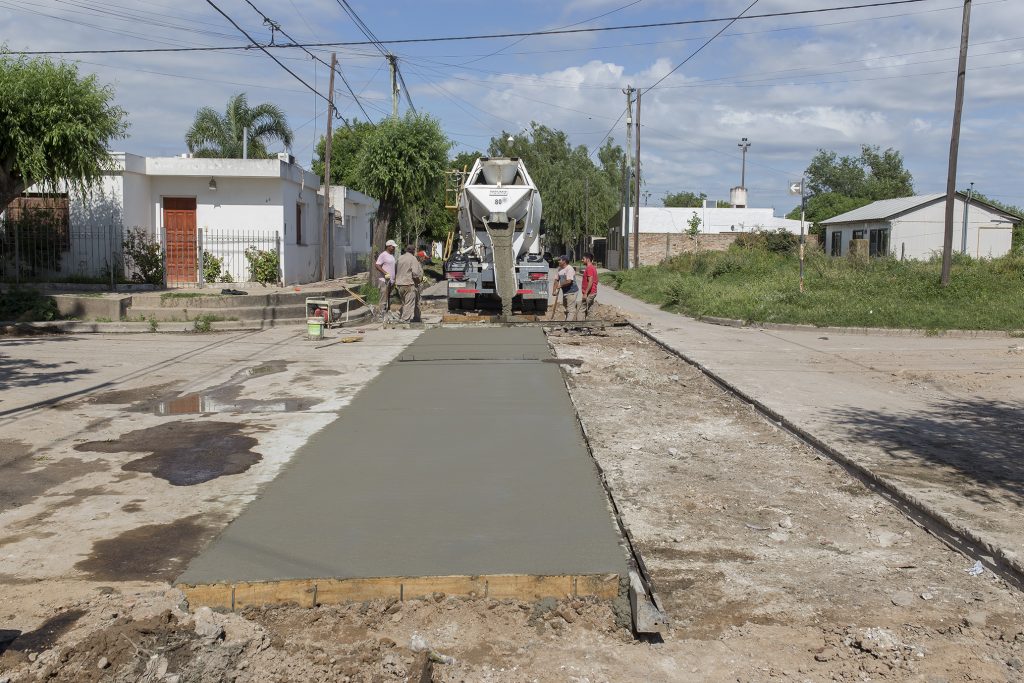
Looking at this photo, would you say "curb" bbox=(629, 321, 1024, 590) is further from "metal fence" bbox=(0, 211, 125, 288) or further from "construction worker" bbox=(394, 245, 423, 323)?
"metal fence" bbox=(0, 211, 125, 288)

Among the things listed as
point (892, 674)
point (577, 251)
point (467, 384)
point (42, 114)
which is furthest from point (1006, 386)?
point (577, 251)

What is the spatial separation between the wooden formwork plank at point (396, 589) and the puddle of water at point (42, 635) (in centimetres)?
54

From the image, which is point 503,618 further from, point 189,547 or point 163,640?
point 189,547

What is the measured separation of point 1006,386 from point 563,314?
12.1 meters

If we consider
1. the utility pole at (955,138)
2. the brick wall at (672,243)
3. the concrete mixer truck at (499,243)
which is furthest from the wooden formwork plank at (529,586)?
the brick wall at (672,243)

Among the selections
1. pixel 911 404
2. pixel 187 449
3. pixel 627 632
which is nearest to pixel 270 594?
pixel 627 632

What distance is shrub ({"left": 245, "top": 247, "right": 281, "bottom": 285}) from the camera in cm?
2462

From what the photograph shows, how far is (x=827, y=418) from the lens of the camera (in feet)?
32.4

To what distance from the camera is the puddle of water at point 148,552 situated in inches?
200

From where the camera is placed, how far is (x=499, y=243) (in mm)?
21078

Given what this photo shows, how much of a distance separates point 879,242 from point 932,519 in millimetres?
39958

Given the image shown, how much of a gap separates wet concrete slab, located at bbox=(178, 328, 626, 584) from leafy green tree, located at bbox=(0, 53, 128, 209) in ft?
40.1

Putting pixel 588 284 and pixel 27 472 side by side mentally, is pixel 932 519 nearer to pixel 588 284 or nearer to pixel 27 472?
pixel 27 472

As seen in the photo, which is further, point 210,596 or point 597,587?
point 597,587
